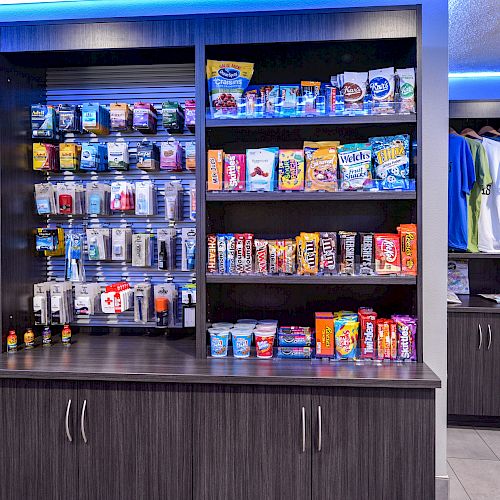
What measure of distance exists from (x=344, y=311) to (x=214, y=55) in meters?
1.54

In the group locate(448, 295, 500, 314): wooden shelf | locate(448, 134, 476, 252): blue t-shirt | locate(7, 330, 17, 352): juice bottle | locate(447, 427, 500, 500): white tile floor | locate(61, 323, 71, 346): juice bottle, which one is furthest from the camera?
locate(448, 134, 476, 252): blue t-shirt

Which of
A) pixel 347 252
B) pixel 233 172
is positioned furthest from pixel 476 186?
pixel 233 172

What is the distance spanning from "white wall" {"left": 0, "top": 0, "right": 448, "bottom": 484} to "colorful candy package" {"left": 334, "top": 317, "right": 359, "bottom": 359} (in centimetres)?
57

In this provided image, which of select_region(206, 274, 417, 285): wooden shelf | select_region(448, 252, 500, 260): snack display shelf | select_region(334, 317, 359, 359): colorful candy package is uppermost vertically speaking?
select_region(448, 252, 500, 260): snack display shelf

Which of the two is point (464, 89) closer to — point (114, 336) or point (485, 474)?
point (485, 474)

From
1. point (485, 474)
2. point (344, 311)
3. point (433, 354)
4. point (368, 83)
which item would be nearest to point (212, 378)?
point (344, 311)

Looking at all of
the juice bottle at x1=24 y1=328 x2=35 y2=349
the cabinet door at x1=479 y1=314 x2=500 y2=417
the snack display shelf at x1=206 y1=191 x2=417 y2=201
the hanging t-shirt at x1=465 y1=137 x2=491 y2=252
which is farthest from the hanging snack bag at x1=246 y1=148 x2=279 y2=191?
the hanging t-shirt at x1=465 y1=137 x2=491 y2=252

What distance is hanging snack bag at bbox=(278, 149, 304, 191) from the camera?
8.54 ft

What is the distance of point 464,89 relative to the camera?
5098 mm

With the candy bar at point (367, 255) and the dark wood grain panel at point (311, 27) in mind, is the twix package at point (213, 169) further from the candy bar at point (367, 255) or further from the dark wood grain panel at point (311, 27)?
the candy bar at point (367, 255)

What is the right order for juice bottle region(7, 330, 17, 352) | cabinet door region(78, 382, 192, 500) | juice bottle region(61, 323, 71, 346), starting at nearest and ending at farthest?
cabinet door region(78, 382, 192, 500)
juice bottle region(7, 330, 17, 352)
juice bottle region(61, 323, 71, 346)

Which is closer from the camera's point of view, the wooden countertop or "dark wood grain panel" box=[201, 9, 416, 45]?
the wooden countertop

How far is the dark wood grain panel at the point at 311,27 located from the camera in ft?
8.21

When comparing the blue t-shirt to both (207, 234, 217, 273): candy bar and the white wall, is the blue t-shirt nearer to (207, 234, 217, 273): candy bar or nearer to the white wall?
the white wall
